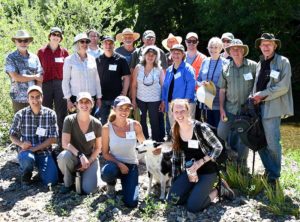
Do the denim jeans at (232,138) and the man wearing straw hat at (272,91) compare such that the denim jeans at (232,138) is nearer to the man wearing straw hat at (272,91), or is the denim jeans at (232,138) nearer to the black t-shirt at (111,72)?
the man wearing straw hat at (272,91)

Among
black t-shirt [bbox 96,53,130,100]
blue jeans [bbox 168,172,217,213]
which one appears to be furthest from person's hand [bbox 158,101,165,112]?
blue jeans [bbox 168,172,217,213]

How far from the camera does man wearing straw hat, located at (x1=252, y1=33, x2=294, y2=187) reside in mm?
5398

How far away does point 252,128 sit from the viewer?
5.67 m

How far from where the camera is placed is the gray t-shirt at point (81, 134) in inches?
225

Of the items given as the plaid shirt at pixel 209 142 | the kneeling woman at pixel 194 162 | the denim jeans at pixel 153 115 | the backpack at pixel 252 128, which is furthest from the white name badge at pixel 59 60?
the backpack at pixel 252 128

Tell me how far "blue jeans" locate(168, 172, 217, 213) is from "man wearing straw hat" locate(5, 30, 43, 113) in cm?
300

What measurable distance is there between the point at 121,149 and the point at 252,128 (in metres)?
1.80

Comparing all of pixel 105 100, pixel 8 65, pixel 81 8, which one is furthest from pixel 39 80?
pixel 81 8

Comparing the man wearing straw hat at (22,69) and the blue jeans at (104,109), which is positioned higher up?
the man wearing straw hat at (22,69)

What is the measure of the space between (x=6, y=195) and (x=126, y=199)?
1.73 metres

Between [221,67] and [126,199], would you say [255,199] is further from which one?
[221,67]

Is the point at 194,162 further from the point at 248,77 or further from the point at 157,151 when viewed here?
the point at 248,77

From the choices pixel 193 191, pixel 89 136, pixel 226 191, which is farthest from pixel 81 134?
pixel 226 191

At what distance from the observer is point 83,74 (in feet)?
21.8
